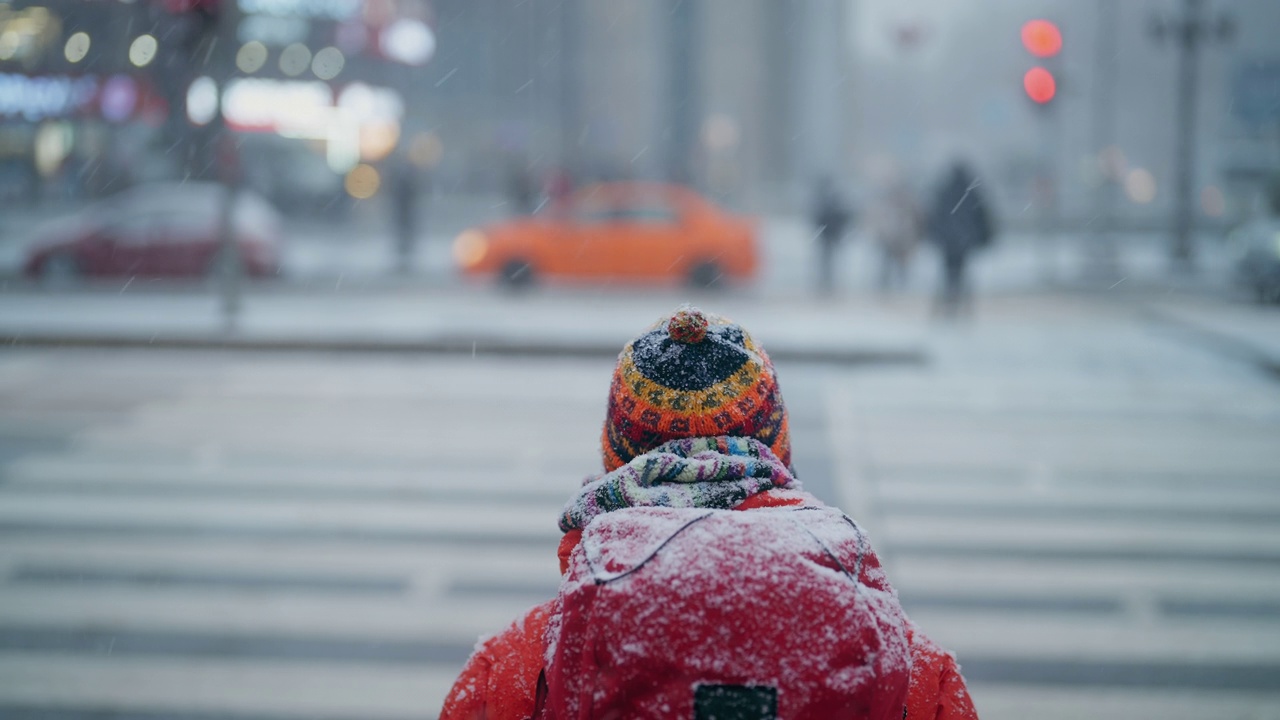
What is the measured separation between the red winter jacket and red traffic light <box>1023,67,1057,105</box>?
14.6 m

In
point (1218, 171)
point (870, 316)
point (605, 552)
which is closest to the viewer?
point (605, 552)

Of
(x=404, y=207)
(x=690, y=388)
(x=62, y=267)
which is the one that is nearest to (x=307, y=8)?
(x=404, y=207)

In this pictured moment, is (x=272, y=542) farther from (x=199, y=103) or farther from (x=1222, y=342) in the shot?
(x=199, y=103)

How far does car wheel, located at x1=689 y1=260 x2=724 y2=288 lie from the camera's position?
64.5 feet

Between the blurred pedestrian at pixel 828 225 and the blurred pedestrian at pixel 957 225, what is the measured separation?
3.74 metres

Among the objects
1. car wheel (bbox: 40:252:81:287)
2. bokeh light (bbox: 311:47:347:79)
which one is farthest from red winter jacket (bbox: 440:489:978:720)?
bokeh light (bbox: 311:47:347:79)

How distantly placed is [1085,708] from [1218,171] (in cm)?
4145

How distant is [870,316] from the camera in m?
16.0

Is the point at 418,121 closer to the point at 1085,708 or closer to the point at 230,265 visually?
the point at 230,265

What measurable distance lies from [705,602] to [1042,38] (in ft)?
48.6

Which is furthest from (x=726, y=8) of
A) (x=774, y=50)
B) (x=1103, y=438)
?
(x=1103, y=438)

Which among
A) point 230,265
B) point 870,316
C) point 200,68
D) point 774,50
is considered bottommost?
point 870,316

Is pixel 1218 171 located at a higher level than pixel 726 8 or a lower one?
lower

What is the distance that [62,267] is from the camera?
2025cm
